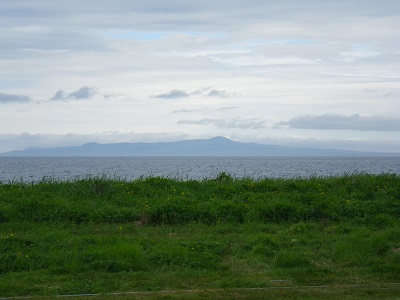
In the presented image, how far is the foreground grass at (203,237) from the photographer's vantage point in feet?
33.1

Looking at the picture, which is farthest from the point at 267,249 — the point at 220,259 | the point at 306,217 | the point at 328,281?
the point at 306,217

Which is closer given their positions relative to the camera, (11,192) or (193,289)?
(193,289)

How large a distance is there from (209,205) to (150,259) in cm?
477

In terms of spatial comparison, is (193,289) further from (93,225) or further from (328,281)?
(93,225)

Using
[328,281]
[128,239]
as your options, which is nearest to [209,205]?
[128,239]

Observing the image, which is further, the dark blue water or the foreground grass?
the dark blue water

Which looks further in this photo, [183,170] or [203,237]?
[183,170]

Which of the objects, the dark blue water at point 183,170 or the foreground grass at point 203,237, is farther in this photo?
the dark blue water at point 183,170

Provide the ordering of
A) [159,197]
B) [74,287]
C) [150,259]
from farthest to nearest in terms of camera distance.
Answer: [159,197]
[150,259]
[74,287]

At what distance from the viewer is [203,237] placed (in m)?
13.4

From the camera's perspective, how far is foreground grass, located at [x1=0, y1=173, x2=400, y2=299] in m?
10.1

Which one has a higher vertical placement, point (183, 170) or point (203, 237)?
point (203, 237)

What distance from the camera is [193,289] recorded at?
973 cm

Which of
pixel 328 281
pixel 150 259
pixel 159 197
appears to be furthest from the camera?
pixel 159 197
